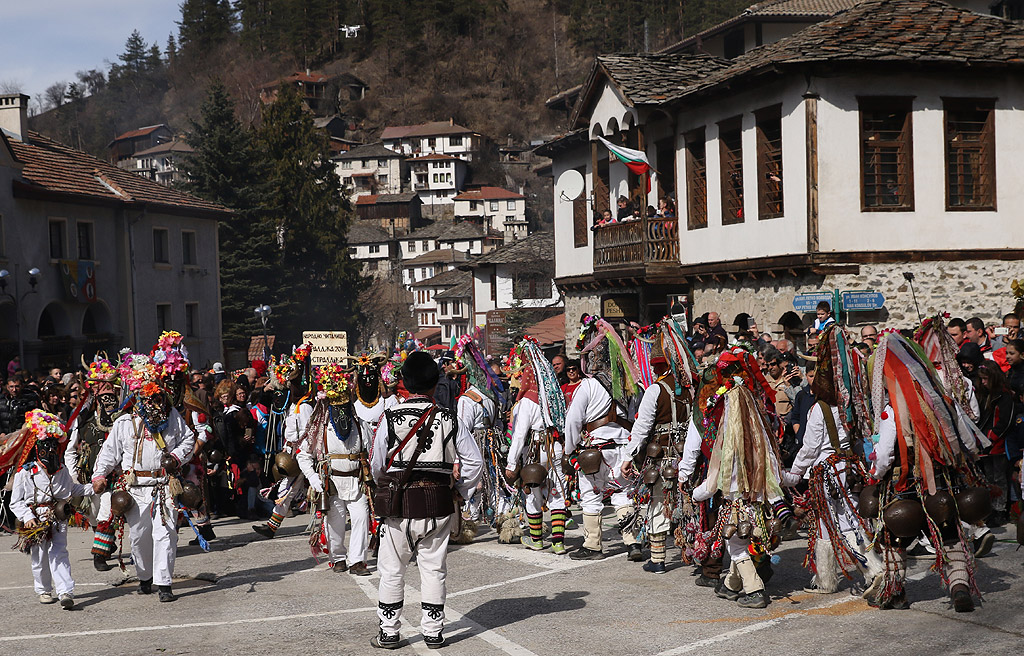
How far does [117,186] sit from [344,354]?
96.8 ft

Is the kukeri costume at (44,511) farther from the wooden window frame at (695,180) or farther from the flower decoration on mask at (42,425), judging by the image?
the wooden window frame at (695,180)

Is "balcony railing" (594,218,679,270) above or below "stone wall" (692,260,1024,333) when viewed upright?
above

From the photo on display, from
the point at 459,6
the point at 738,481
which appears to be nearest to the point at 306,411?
the point at 738,481

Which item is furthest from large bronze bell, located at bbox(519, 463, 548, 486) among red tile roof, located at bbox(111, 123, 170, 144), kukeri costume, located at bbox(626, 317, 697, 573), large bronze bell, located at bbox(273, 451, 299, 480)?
red tile roof, located at bbox(111, 123, 170, 144)

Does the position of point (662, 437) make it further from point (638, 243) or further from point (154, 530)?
point (638, 243)

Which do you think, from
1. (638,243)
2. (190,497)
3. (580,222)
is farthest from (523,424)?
(580,222)

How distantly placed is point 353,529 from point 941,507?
557cm

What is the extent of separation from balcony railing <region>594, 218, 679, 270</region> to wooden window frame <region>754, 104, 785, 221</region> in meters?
3.43

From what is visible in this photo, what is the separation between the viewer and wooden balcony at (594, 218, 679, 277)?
24250mm

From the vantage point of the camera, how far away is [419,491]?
25.8 feet

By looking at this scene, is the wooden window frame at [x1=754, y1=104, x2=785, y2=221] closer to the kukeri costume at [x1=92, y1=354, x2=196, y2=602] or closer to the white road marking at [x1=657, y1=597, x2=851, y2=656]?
the white road marking at [x1=657, y1=597, x2=851, y2=656]

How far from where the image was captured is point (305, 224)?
60.2 m

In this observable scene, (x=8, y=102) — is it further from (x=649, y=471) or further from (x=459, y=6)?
(x=459, y=6)

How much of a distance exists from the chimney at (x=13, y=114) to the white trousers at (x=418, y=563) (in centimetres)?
3628
